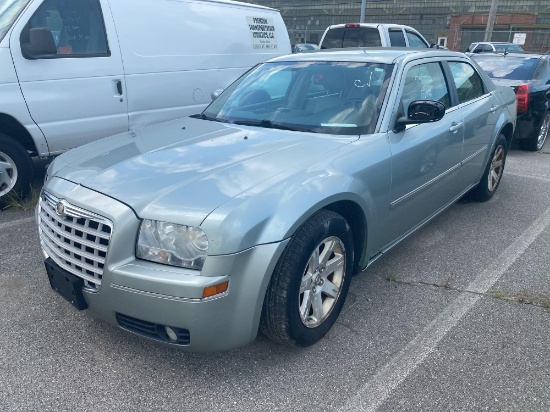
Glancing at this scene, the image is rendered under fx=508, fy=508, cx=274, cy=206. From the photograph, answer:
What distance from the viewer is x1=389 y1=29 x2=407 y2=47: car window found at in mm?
11108

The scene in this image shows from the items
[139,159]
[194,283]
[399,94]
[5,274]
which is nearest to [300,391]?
[194,283]

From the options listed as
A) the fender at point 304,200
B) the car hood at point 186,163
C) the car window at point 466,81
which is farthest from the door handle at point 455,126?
the car hood at point 186,163

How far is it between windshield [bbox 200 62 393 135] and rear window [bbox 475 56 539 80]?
534cm

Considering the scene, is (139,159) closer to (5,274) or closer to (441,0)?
(5,274)

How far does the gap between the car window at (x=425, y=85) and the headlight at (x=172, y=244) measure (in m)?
1.93

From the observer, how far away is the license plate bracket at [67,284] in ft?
8.30

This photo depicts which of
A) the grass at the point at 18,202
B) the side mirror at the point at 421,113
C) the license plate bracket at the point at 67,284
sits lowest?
the grass at the point at 18,202

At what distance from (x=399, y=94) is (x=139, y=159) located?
1.80 metres

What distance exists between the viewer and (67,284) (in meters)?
2.58

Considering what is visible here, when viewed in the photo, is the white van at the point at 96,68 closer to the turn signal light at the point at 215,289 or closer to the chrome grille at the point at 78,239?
the chrome grille at the point at 78,239

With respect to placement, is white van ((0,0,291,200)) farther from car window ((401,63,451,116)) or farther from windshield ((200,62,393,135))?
car window ((401,63,451,116))

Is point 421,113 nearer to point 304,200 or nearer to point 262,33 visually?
point 304,200

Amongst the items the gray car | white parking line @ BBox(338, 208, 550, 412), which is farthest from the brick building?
the gray car

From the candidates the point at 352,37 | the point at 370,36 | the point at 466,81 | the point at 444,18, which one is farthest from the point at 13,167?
the point at 444,18
